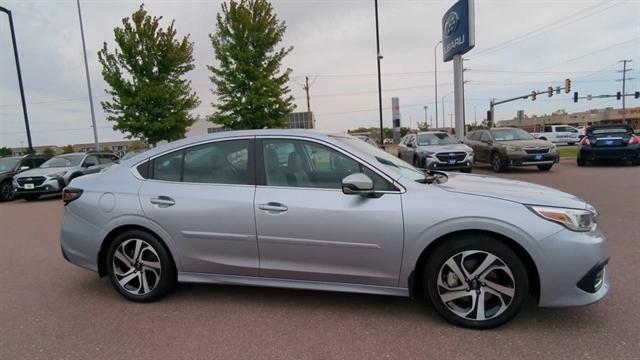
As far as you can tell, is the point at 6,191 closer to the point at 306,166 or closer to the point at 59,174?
the point at 59,174

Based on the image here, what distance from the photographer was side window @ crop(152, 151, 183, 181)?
389 centimetres

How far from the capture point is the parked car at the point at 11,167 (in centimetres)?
1388

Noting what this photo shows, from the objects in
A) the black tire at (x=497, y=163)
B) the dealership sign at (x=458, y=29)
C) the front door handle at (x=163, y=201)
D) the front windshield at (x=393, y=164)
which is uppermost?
the dealership sign at (x=458, y=29)

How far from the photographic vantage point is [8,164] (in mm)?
14625

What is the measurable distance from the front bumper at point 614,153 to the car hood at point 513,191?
43.2 ft

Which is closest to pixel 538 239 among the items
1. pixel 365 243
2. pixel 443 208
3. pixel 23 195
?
pixel 443 208

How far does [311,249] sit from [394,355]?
1029 millimetres

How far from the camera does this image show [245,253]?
3.58m

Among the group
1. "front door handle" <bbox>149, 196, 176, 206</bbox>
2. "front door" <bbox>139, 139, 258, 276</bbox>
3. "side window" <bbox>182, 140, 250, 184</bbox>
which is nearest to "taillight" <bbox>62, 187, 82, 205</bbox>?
"front door" <bbox>139, 139, 258, 276</bbox>

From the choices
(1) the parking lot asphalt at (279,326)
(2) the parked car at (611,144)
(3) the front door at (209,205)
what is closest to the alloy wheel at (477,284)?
(1) the parking lot asphalt at (279,326)

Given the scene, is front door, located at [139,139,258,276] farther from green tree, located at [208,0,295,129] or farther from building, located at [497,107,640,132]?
building, located at [497,107,640,132]

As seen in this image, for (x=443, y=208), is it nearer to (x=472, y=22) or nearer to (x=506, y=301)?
(x=506, y=301)

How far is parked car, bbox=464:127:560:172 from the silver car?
10.7 metres

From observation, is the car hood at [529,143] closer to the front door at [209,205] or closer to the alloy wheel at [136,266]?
the front door at [209,205]
